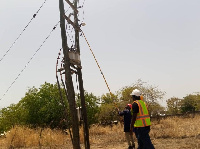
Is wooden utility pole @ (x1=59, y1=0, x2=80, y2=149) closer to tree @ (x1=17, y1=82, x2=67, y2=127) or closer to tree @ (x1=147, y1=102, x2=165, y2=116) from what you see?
tree @ (x1=17, y1=82, x2=67, y2=127)

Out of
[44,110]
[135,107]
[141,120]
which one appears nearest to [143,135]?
[141,120]

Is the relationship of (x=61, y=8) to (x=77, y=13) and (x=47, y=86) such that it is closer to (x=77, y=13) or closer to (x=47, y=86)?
(x=77, y=13)

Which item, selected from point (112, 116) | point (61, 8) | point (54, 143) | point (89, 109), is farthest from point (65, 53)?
point (112, 116)

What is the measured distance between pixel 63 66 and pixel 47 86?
1307 centimetres

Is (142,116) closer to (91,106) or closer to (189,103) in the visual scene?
(91,106)

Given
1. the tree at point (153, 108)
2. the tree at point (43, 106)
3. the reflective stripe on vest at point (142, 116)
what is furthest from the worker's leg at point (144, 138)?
the tree at point (153, 108)

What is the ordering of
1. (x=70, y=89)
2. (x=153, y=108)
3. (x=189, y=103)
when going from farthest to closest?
(x=189, y=103)
(x=153, y=108)
(x=70, y=89)

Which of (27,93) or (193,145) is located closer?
(193,145)

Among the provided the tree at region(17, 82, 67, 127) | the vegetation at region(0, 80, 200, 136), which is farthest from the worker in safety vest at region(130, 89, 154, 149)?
the tree at region(17, 82, 67, 127)

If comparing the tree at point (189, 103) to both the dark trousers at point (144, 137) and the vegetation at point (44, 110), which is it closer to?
the vegetation at point (44, 110)

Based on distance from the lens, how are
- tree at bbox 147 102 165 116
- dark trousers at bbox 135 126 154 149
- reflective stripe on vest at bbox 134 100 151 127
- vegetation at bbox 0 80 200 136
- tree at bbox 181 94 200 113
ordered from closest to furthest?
dark trousers at bbox 135 126 154 149 → reflective stripe on vest at bbox 134 100 151 127 → vegetation at bbox 0 80 200 136 → tree at bbox 147 102 165 116 → tree at bbox 181 94 200 113

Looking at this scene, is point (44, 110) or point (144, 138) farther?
point (44, 110)

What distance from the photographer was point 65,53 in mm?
6590

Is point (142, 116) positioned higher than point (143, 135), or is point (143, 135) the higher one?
point (142, 116)
